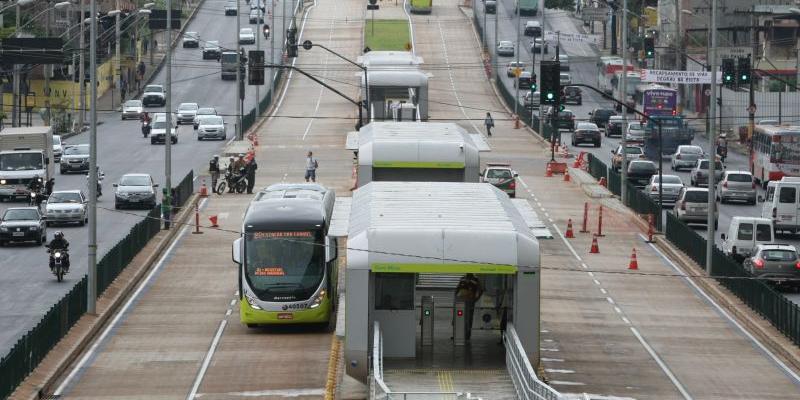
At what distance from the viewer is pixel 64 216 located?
64.4m

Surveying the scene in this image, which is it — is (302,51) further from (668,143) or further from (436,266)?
(436,266)

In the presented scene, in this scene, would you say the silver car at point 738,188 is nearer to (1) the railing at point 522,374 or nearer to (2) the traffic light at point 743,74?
(2) the traffic light at point 743,74

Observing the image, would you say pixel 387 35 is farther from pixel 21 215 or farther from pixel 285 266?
pixel 285 266

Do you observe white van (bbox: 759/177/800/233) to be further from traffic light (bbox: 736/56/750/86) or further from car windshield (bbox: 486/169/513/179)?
car windshield (bbox: 486/169/513/179)

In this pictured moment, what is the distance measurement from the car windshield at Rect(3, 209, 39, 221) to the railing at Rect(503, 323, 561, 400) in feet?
104

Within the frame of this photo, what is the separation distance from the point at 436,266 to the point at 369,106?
54.8 metres

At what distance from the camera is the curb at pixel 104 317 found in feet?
118

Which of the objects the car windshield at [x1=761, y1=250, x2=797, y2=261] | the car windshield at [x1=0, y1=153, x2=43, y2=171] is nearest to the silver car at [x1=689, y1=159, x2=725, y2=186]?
the car windshield at [x1=761, y1=250, x2=797, y2=261]

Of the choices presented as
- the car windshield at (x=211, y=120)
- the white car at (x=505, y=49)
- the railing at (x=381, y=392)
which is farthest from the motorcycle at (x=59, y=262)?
the white car at (x=505, y=49)

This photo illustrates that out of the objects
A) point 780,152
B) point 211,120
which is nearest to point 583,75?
point 211,120

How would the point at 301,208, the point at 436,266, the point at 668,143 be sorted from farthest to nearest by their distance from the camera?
the point at 668,143 < the point at 301,208 < the point at 436,266

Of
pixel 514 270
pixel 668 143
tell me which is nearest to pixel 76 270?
pixel 514 270

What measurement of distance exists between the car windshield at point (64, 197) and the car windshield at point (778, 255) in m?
26.3

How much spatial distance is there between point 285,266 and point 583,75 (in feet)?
345
